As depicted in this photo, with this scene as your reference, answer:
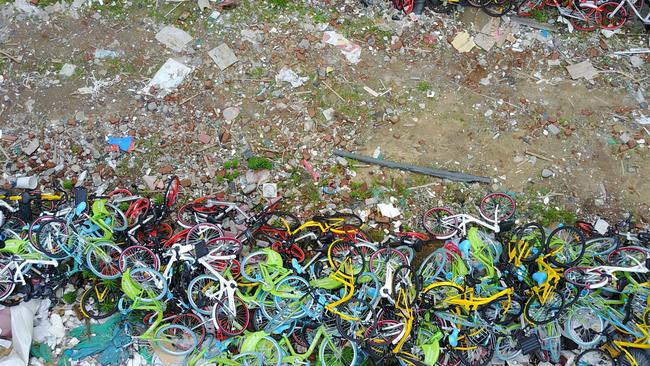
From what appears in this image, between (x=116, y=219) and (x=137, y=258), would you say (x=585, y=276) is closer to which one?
(x=137, y=258)

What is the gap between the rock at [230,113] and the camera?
784cm

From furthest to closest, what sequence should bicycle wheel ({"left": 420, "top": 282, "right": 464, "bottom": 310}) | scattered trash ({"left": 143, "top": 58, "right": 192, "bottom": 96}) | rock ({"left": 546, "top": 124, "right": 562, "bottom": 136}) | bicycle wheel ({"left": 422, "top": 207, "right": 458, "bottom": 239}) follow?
1. scattered trash ({"left": 143, "top": 58, "right": 192, "bottom": 96})
2. rock ({"left": 546, "top": 124, "right": 562, "bottom": 136})
3. bicycle wheel ({"left": 422, "top": 207, "right": 458, "bottom": 239})
4. bicycle wheel ({"left": 420, "top": 282, "right": 464, "bottom": 310})

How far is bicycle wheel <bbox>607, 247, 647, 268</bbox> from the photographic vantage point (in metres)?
6.44

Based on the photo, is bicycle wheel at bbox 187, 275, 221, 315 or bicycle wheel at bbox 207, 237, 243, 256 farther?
bicycle wheel at bbox 207, 237, 243, 256

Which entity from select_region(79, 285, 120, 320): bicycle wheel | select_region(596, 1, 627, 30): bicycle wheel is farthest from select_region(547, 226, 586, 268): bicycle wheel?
Result: select_region(79, 285, 120, 320): bicycle wheel

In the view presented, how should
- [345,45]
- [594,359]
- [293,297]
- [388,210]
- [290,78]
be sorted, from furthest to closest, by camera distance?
[345,45] < [290,78] < [388,210] < [594,359] < [293,297]

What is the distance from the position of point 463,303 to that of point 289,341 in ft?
7.28

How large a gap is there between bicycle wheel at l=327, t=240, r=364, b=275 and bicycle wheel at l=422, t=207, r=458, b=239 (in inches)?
45.6

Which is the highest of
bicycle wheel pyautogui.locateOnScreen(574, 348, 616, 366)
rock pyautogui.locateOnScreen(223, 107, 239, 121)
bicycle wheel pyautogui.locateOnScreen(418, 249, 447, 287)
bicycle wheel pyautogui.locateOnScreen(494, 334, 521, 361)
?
rock pyautogui.locateOnScreen(223, 107, 239, 121)

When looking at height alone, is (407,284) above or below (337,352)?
above

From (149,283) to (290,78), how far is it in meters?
3.85

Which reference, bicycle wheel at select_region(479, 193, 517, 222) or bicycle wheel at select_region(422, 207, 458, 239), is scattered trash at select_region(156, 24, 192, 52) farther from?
bicycle wheel at select_region(479, 193, 517, 222)

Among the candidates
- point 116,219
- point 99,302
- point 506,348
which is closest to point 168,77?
point 116,219

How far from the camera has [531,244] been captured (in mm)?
6578
